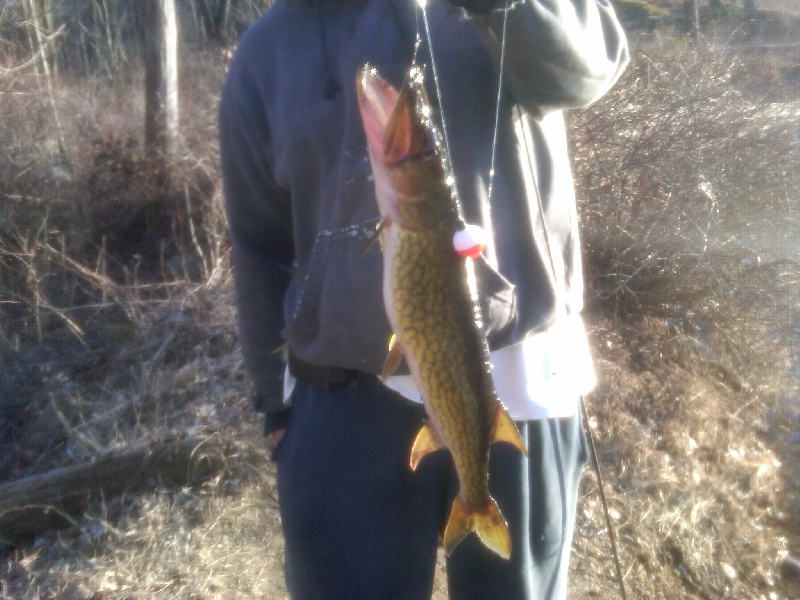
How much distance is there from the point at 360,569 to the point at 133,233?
5.68 metres

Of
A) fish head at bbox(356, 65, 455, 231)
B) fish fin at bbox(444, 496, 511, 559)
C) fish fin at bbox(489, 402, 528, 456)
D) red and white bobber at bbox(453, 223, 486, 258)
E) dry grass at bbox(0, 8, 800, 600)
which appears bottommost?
dry grass at bbox(0, 8, 800, 600)

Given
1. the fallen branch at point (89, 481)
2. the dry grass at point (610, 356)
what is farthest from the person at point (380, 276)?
the fallen branch at point (89, 481)

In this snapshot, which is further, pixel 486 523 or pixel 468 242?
pixel 486 523

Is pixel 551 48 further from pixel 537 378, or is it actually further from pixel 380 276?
pixel 537 378

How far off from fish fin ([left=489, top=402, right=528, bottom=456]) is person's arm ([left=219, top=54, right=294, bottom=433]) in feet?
2.88

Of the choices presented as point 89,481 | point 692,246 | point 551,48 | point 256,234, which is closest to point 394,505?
point 256,234

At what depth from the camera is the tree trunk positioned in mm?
6859

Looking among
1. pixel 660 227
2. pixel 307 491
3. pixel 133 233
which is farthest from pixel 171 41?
pixel 307 491

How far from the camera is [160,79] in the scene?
23.0 ft

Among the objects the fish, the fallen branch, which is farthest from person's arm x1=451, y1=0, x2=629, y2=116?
the fallen branch

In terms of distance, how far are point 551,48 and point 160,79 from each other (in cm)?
642

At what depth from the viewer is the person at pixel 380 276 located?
5.21 ft

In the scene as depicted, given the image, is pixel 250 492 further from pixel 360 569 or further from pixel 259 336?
pixel 360 569

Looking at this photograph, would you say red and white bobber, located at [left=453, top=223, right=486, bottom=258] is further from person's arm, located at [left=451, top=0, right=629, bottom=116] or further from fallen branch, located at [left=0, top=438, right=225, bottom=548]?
fallen branch, located at [left=0, top=438, right=225, bottom=548]
